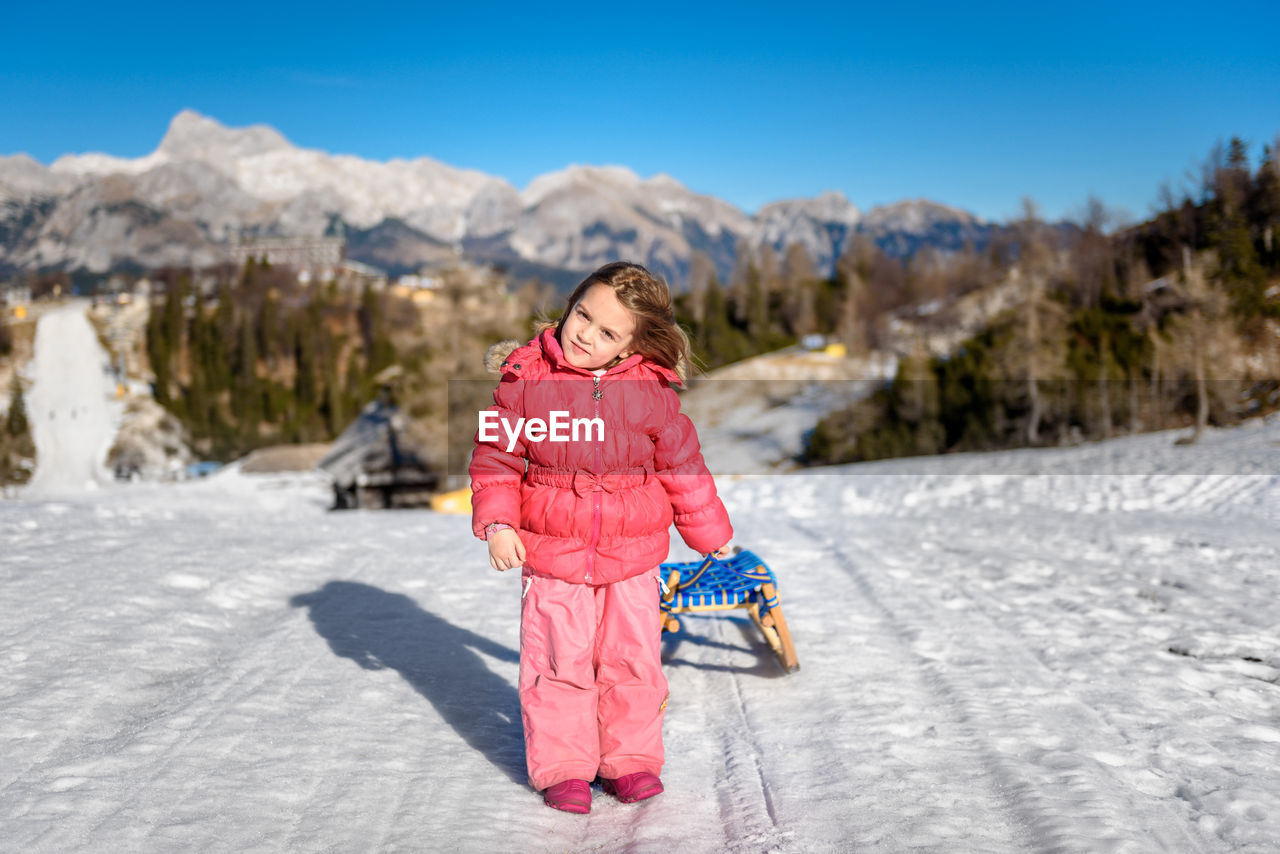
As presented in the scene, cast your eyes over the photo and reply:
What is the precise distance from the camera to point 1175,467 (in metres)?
19.0

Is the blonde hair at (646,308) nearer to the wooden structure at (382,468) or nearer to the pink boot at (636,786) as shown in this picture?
the pink boot at (636,786)

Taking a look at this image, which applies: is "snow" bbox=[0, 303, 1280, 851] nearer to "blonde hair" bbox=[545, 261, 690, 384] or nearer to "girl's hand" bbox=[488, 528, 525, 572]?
"girl's hand" bbox=[488, 528, 525, 572]

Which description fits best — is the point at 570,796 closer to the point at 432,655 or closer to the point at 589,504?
the point at 589,504

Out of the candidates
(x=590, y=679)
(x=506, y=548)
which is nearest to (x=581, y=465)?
(x=506, y=548)

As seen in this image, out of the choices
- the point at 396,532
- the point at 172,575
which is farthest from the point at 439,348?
the point at 172,575

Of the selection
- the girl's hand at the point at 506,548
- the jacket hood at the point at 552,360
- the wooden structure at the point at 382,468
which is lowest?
the wooden structure at the point at 382,468

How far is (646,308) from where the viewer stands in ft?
10.4

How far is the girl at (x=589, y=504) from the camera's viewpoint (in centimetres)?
317

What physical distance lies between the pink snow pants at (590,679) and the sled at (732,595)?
1.25 metres

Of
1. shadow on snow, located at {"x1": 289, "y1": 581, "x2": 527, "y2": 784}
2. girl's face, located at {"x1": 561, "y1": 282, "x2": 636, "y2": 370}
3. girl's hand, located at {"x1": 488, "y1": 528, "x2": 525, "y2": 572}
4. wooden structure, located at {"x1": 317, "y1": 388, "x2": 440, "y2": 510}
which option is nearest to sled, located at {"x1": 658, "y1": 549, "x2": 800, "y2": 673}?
shadow on snow, located at {"x1": 289, "y1": 581, "x2": 527, "y2": 784}

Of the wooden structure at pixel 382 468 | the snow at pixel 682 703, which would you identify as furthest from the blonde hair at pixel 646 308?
the wooden structure at pixel 382 468

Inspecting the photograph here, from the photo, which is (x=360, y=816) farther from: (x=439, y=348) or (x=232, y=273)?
(x=232, y=273)

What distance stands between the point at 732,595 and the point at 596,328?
2.17 meters

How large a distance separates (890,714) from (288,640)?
3.57 m
